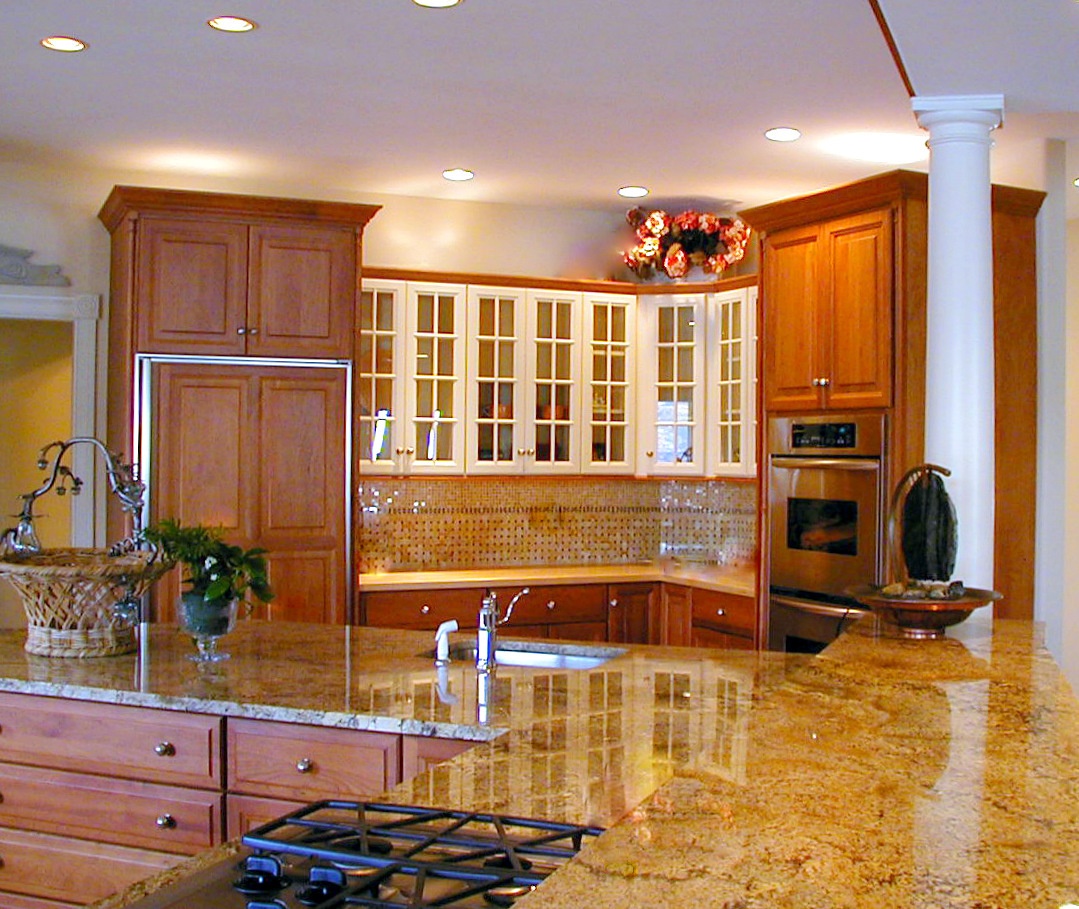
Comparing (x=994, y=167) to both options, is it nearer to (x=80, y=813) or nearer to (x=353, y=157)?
(x=353, y=157)

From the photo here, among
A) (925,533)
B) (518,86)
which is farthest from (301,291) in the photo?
(925,533)

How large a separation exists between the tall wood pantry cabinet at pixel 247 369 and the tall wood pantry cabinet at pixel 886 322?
5.84 ft

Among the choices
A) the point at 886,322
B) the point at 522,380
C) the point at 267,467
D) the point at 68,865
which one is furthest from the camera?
the point at 522,380

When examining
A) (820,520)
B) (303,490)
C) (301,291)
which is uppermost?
(301,291)

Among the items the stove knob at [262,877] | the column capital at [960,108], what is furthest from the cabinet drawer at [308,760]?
the column capital at [960,108]

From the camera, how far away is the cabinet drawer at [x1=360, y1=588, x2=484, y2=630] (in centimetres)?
571

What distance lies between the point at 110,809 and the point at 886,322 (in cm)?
319

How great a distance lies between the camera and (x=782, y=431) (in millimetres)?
5191

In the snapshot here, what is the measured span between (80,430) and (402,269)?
166 cm

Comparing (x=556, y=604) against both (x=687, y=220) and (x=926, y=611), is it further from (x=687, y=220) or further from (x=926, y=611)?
(x=926, y=611)

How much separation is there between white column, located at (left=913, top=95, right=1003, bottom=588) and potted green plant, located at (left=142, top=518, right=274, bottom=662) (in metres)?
2.19

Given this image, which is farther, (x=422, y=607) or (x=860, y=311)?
(x=422, y=607)

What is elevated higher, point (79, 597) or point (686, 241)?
point (686, 241)

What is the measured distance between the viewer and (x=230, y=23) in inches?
148
